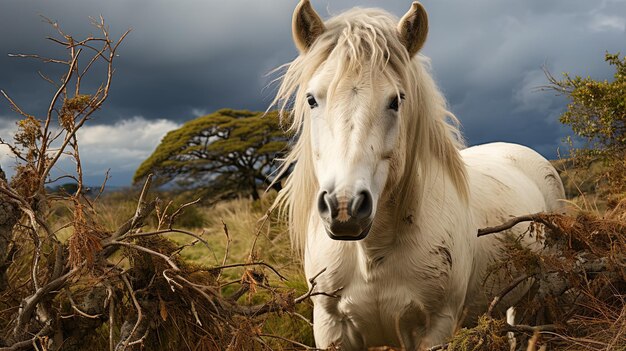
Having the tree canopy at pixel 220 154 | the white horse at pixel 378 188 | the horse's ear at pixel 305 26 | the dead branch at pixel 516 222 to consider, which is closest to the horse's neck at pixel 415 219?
the white horse at pixel 378 188

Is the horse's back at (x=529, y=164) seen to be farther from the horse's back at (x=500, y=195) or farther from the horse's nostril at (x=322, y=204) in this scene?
the horse's nostril at (x=322, y=204)

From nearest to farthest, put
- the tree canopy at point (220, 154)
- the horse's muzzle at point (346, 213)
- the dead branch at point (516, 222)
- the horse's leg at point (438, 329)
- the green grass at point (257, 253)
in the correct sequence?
the horse's muzzle at point (346, 213), the horse's leg at point (438, 329), the dead branch at point (516, 222), the green grass at point (257, 253), the tree canopy at point (220, 154)

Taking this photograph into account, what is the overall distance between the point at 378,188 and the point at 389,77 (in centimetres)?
46

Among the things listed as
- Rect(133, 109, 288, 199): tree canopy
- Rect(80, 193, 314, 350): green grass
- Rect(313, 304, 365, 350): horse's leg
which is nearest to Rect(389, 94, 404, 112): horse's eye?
Rect(80, 193, 314, 350): green grass

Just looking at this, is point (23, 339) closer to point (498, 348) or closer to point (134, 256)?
point (134, 256)

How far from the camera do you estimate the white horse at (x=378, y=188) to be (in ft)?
7.09

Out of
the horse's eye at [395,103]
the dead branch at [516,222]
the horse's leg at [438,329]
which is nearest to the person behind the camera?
the horse's eye at [395,103]

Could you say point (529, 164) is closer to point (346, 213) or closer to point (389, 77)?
point (389, 77)

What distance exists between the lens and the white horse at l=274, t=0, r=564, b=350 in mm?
2162

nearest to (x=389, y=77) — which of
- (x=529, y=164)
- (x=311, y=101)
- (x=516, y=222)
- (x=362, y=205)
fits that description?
(x=311, y=101)

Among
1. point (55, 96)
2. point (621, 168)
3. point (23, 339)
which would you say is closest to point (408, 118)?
point (55, 96)

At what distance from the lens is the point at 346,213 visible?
6.44 ft

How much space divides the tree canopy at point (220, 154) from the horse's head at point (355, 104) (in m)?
18.9

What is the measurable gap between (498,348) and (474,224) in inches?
41.3
